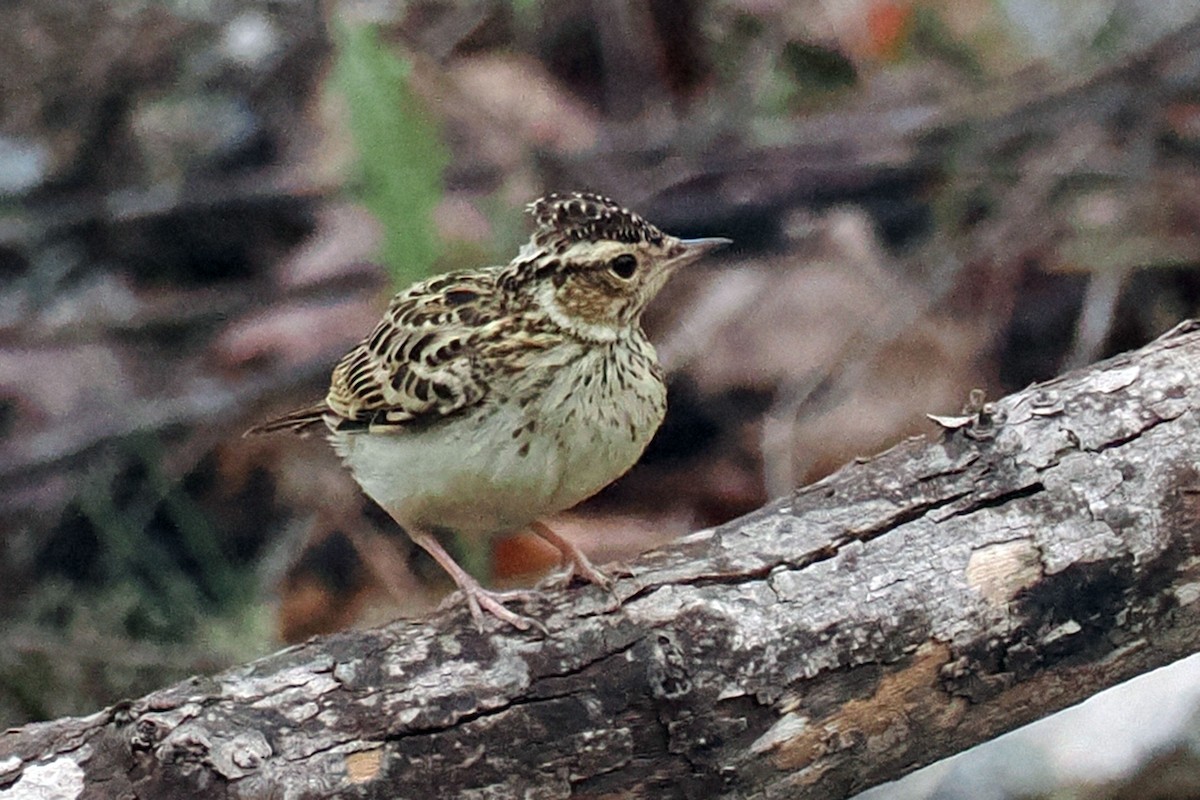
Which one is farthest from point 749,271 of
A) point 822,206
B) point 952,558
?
point 952,558

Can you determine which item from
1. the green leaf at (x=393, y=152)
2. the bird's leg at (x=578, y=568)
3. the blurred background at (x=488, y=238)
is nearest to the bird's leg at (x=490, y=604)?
the bird's leg at (x=578, y=568)

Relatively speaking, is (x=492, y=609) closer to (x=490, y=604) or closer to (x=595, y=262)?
(x=490, y=604)

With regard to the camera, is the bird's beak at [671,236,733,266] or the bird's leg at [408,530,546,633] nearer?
the bird's leg at [408,530,546,633]

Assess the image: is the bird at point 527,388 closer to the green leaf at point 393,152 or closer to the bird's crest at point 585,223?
the bird's crest at point 585,223

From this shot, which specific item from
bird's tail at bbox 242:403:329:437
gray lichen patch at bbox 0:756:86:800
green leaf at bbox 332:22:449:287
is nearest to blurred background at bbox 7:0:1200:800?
green leaf at bbox 332:22:449:287

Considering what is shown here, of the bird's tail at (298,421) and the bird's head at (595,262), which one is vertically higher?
the bird's head at (595,262)

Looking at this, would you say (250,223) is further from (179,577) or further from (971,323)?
(971,323)

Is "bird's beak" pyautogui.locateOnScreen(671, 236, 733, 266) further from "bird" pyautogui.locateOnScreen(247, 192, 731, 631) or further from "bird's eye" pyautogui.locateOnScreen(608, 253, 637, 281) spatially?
"bird's eye" pyautogui.locateOnScreen(608, 253, 637, 281)
